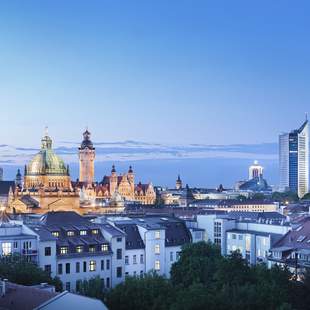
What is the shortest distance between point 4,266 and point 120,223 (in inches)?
1169

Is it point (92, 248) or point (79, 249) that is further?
point (92, 248)

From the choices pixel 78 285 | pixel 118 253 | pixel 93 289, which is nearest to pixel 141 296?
pixel 93 289

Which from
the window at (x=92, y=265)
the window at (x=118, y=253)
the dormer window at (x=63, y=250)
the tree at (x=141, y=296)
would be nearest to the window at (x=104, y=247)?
the window at (x=118, y=253)

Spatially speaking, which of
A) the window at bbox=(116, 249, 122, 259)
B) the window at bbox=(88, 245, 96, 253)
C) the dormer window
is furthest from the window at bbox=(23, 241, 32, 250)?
the window at bbox=(116, 249, 122, 259)

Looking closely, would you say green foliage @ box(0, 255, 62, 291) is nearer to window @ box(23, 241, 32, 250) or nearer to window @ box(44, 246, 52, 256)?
window @ box(23, 241, 32, 250)

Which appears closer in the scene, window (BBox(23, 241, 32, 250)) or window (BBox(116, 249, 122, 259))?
window (BBox(23, 241, 32, 250))

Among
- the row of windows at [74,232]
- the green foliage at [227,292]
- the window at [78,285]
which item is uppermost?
the row of windows at [74,232]

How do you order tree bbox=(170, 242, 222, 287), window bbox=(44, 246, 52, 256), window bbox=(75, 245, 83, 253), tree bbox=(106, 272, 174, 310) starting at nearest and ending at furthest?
tree bbox=(106, 272, 174, 310) → tree bbox=(170, 242, 222, 287) → window bbox=(44, 246, 52, 256) → window bbox=(75, 245, 83, 253)

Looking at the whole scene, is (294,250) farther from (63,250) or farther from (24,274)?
(24,274)

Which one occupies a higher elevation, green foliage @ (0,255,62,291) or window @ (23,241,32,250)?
window @ (23,241,32,250)

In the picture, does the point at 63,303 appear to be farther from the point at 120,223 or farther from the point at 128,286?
the point at 120,223

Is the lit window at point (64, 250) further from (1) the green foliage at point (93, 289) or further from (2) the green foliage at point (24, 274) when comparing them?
(2) the green foliage at point (24, 274)

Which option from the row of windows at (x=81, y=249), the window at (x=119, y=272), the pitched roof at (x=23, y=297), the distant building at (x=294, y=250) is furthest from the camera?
the window at (x=119, y=272)

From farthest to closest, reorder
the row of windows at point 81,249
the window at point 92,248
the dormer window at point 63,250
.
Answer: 1. the window at point 92,248
2. the row of windows at point 81,249
3. the dormer window at point 63,250
